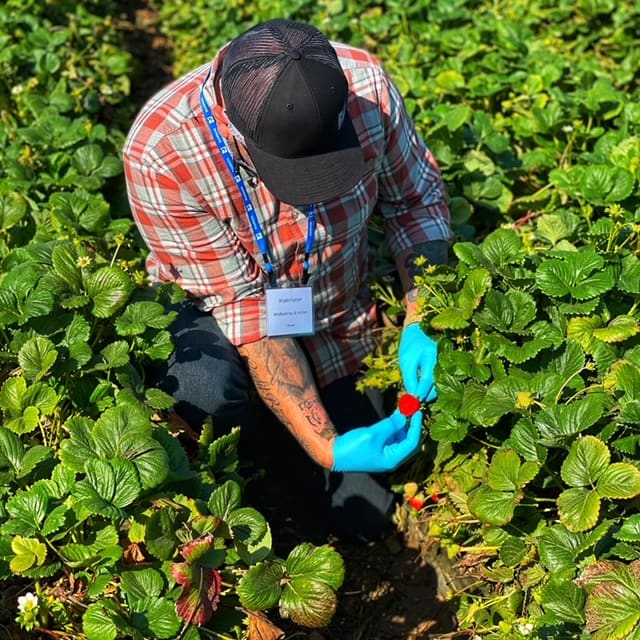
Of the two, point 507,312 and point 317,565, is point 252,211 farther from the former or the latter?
point 317,565

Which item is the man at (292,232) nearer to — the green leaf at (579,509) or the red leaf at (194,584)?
the green leaf at (579,509)

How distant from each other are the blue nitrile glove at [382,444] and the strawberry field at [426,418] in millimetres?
59

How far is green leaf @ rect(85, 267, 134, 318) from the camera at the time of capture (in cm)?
206

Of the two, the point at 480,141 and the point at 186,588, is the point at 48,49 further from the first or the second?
the point at 186,588

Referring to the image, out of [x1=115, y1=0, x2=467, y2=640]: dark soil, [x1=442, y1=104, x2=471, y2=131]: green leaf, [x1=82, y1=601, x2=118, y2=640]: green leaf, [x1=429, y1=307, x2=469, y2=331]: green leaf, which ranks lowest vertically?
[x1=115, y1=0, x2=467, y2=640]: dark soil

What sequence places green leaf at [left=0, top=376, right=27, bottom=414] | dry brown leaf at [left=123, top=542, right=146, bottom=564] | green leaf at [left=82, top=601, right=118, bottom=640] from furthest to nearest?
green leaf at [left=0, top=376, right=27, bottom=414]
dry brown leaf at [left=123, top=542, right=146, bottom=564]
green leaf at [left=82, top=601, right=118, bottom=640]

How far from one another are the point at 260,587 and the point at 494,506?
0.55m

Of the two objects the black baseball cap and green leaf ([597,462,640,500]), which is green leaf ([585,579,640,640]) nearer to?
green leaf ([597,462,640,500])

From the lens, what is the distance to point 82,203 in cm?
266

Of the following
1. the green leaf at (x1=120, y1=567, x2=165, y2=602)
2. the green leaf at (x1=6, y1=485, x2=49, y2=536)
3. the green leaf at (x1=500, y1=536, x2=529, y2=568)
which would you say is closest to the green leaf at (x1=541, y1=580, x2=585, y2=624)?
the green leaf at (x1=500, y1=536, x2=529, y2=568)

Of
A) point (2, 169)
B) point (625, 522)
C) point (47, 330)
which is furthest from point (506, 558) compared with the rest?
point (2, 169)

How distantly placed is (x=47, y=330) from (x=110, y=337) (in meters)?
0.18

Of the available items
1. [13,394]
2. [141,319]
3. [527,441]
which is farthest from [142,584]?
[527,441]

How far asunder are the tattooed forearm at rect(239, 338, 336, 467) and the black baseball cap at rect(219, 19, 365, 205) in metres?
0.54
